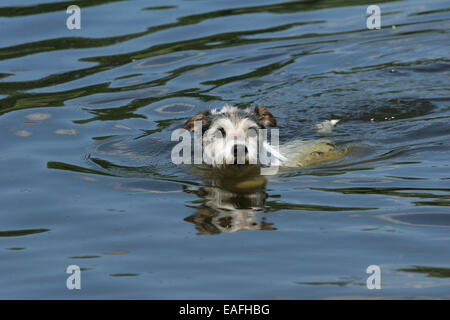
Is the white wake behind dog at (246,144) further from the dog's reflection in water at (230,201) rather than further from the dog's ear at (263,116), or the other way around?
the dog's reflection in water at (230,201)

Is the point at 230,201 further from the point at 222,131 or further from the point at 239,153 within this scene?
the point at 222,131

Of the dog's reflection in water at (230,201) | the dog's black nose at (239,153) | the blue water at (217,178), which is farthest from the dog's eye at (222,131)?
the blue water at (217,178)

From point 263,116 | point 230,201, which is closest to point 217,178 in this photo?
point 230,201

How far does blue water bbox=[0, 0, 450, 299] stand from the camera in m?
6.67

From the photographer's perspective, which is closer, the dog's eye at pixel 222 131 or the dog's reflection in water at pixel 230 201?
the dog's reflection in water at pixel 230 201

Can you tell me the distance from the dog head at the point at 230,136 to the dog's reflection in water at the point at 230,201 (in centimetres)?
18

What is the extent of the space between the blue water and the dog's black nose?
46cm

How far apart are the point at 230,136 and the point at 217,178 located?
0.53 meters

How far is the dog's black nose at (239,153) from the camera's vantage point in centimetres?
935

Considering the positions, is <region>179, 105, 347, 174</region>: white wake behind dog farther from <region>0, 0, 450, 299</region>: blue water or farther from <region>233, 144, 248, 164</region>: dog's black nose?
<region>0, 0, 450, 299</region>: blue water

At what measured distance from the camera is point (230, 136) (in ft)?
31.0

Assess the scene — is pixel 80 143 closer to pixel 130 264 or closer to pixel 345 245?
pixel 130 264

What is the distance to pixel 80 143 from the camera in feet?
34.7

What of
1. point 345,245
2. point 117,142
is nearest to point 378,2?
point 117,142
